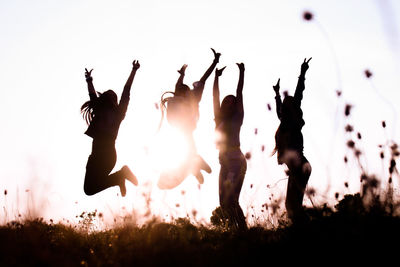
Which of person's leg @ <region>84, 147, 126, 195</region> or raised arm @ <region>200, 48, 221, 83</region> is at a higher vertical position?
raised arm @ <region>200, 48, 221, 83</region>

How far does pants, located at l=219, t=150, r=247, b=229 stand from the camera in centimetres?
627

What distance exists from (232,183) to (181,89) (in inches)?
64.0

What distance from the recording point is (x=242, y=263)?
3982 millimetres

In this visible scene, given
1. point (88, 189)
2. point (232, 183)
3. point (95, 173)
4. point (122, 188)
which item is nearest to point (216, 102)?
point (232, 183)

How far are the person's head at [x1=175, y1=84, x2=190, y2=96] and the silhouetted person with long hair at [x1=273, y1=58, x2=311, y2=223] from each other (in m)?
1.52

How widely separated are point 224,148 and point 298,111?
4.30ft

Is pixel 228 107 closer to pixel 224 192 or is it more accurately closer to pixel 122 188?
pixel 224 192

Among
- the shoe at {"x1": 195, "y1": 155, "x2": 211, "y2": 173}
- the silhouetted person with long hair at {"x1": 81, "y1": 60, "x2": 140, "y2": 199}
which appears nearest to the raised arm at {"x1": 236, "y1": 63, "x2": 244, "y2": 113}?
the shoe at {"x1": 195, "y1": 155, "x2": 211, "y2": 173}

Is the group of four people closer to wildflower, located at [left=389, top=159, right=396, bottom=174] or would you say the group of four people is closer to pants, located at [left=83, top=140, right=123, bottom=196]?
pants, located at [left=83, top=140, right=123, bottom=196]

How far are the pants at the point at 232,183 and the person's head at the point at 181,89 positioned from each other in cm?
110

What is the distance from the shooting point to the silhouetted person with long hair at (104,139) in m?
6.93

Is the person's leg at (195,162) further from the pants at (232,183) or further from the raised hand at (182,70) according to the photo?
the raised hand at (182,70)

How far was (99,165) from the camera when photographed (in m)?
6.91

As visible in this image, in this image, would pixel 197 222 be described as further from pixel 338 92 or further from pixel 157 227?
pixel 338 92
